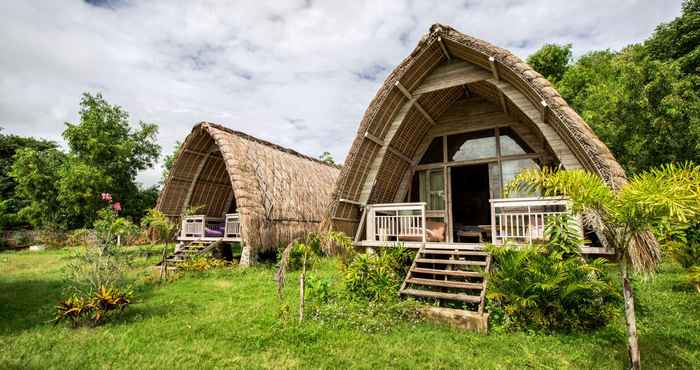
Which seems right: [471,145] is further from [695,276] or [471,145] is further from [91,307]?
[91,307]

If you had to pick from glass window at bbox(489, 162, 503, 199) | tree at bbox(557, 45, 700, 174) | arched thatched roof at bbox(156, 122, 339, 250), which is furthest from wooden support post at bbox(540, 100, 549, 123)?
arched thatched roof at bbox(156, 122, 339, 250)

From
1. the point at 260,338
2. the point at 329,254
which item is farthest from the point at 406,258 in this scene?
the point at 260,338

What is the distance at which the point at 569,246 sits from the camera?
5012 millimetres

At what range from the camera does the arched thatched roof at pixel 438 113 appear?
19.3 feet

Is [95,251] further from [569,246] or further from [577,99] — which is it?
[577,99]

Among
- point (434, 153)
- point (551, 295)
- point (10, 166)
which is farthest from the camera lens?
point (10, 166)

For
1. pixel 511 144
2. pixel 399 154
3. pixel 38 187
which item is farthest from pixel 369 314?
pixel 38 187

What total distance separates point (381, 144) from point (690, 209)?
5.76m

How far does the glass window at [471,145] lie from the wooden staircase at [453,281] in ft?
10.6

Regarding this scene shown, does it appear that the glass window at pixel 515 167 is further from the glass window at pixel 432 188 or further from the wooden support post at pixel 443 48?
the wooden support post at pixel 443 48

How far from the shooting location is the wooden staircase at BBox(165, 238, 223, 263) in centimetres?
1067

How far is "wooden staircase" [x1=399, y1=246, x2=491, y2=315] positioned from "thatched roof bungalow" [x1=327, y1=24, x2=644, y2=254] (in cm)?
47

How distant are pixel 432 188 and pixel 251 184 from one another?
18.5ft

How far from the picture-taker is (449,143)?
930cm
